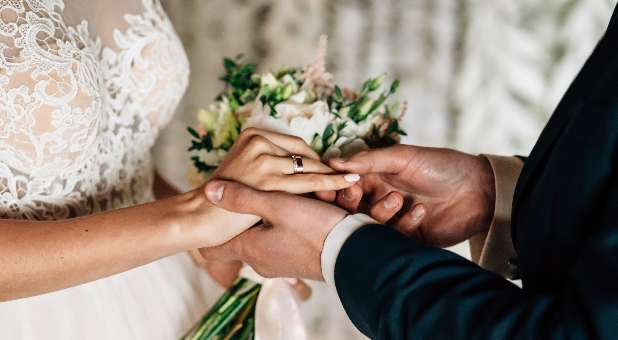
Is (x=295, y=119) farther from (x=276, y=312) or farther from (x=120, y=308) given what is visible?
(x=120, y=308)

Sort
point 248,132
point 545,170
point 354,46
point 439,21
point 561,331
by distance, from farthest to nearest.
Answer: point 354,46
point 439,21
point 248,132
point 545,170
point 561,331

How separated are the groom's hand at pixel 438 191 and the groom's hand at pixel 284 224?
214 mm

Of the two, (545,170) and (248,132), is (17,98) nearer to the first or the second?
(248,132)

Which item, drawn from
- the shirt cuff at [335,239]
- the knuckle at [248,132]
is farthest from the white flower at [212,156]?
the shirt cuff at [335,239]

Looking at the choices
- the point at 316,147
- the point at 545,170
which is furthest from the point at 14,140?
the point at 545,170

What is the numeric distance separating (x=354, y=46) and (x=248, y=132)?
0.89 metres

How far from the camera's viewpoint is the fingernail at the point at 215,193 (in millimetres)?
1057

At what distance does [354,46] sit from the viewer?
1896 millimetres

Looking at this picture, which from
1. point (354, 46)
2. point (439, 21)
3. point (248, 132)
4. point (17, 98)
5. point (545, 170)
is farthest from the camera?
point (354, 46)

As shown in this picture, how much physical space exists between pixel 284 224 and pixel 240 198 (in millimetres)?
93

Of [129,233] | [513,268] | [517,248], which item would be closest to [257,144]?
[129,233]

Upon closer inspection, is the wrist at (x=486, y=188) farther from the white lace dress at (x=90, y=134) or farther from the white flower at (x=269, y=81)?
the white lace dress at (x=90, y=134)

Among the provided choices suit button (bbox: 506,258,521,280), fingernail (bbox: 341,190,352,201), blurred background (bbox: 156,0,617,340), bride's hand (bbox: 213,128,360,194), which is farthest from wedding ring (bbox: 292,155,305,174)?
blurred background (bbox: 156,0,617,340)

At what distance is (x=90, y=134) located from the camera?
1056mm
